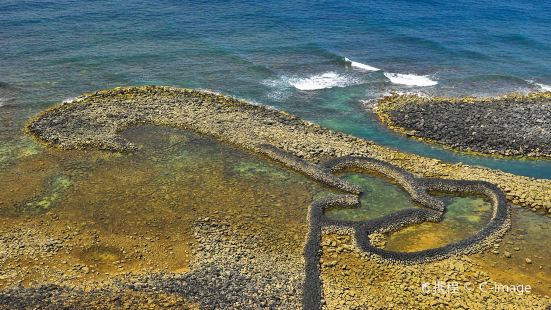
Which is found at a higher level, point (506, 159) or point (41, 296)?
point (506, 159)

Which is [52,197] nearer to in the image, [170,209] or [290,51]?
[170,209]

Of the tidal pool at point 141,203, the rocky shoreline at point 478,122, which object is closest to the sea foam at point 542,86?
the rocky shoreline at point 478,122

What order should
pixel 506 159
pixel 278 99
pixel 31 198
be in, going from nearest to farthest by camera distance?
pixel 31 198, pixel 506 159, pixel 278 99

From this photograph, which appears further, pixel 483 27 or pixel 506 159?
pixel 483 27

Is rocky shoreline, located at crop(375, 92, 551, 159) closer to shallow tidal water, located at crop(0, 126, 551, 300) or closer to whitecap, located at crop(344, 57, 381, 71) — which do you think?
shallow tidal water, located at crop(0, 126, 551, 300)

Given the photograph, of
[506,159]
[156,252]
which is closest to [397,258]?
[156,252]

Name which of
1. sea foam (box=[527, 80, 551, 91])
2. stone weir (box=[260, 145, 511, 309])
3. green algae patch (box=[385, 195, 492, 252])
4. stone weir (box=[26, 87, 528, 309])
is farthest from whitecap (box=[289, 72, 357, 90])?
green algae patch (box=[385, 195, 492, 252])

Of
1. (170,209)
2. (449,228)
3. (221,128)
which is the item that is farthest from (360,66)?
(170,209)

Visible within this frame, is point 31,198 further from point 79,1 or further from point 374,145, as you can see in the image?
point 79,1
